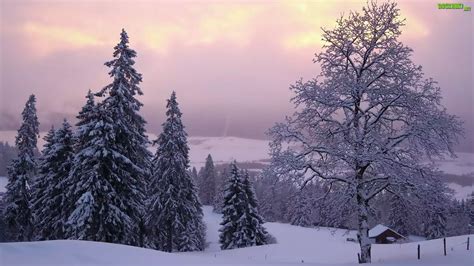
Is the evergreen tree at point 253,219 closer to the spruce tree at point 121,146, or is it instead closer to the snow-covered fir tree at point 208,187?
the spruce tree at point 121,146

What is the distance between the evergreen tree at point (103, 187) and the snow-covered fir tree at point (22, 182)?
1355cm

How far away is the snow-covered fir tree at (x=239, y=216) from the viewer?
139ft

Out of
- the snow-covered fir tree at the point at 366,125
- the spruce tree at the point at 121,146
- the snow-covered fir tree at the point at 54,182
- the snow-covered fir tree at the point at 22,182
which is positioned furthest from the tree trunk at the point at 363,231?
the snow-covered fir tree at the point at 22,182

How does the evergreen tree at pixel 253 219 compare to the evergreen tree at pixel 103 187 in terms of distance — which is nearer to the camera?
the evergreen tree at pixel 103 187

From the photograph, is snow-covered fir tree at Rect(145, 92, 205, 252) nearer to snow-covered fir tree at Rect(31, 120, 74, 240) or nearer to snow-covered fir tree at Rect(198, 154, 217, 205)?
snow-covered fir tree at Rect(31, 120, 74, 240)

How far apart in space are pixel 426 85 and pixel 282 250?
2538 cm

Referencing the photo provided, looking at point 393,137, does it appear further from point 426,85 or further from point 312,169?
point 312,169

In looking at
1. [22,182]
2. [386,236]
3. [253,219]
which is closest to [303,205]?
[253,219]

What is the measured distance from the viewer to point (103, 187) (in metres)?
22.1

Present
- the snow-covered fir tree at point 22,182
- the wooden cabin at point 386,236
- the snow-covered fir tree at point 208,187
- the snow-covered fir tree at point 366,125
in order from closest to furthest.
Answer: the snow-covered fir tree at point 366,125, the snow-covered fir tree at point 22,182, the wooden cabin at point 386,236, the snow-covered fir tree at point 208,187

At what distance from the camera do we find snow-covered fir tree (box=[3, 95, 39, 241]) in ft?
111

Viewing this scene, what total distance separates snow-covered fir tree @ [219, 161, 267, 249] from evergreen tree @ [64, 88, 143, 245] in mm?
20544

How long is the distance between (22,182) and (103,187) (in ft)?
55.2

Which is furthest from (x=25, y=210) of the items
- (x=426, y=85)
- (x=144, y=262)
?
(x=426, y=85)
